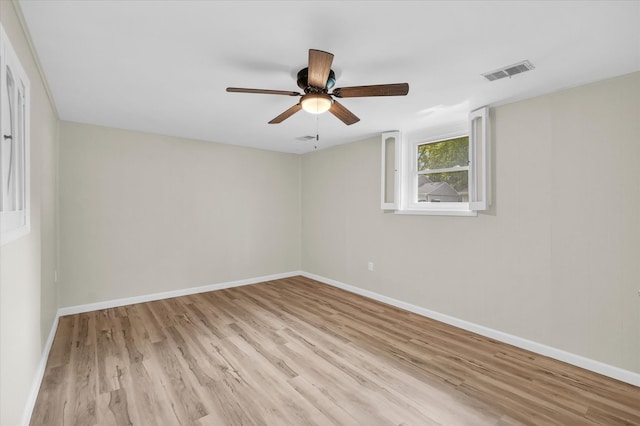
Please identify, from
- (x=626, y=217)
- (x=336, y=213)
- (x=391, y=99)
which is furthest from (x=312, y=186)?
(x=626, y=217)

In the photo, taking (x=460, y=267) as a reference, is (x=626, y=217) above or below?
above

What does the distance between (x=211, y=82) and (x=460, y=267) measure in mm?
3206

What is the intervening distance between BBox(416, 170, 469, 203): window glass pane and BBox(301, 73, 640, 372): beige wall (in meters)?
0.31

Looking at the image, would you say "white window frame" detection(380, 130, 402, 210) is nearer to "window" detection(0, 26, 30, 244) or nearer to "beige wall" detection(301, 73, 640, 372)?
"beige wall" detection(301, 73, 640, 372)

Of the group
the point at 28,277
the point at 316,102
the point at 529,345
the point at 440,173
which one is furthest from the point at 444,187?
the point at 28,277

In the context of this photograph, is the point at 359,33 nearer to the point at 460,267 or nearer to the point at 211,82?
the point at 211,82

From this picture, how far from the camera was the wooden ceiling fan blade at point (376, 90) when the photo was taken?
6.50 feet

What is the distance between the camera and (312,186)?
5.52m

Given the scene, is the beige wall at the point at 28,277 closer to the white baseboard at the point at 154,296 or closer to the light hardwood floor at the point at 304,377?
the light hardwood floor at the point at 304,377

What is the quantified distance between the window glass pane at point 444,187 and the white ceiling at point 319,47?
90 centimetres

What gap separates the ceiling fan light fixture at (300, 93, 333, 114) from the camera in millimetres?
2156

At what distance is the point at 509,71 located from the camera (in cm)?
226

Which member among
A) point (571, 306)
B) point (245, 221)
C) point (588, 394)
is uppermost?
point (245, 221)

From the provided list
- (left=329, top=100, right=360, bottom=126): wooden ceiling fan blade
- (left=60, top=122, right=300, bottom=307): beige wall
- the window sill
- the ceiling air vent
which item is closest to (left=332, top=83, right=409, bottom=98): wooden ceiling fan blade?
(left=329, top=100, right=360, bottom=126): wooden ceiling fan blade
